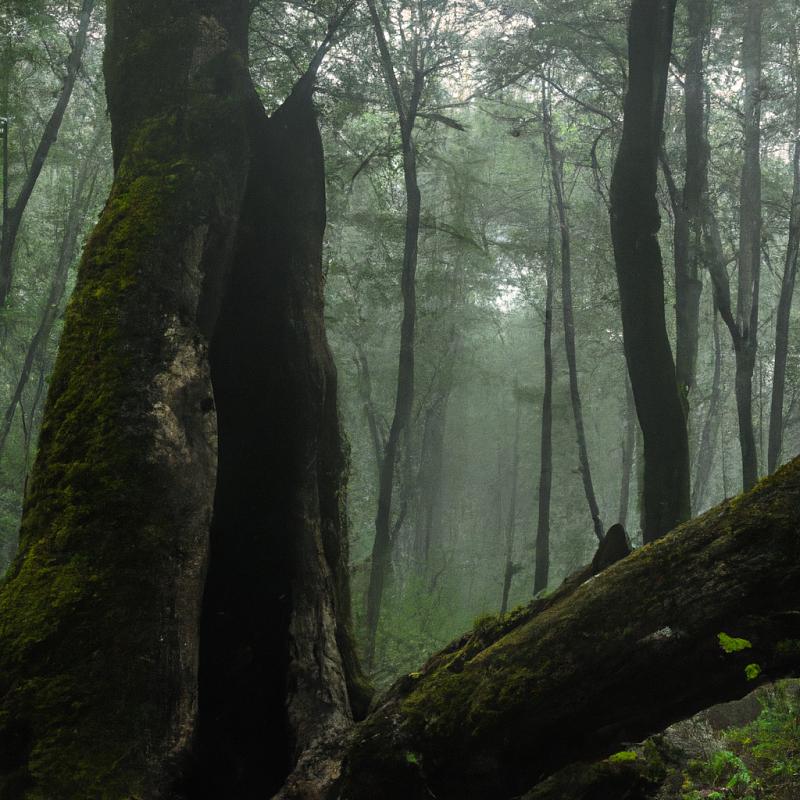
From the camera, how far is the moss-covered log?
254 centimetres

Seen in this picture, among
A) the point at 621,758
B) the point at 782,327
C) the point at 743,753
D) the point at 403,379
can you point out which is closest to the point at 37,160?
the point at 403,379

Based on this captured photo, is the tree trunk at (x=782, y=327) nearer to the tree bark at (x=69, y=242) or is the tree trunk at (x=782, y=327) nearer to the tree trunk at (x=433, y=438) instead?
the tree bark at (x=69, y=242)

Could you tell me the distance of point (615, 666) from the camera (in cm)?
270

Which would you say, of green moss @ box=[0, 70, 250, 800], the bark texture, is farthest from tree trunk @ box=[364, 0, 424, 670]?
green moss @ box=[0, 70, 250, 800]

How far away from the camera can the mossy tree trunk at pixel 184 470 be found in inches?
122

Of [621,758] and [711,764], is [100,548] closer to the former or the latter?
[621,758]

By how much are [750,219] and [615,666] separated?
33.2ft

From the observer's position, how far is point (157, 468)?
3.55m

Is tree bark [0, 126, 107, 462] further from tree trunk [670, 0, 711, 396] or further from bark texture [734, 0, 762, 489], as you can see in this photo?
bark texture [734, 0, 762, 489]

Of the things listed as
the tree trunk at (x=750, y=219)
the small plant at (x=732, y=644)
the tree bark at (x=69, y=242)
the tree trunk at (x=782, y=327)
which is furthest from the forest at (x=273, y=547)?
the tree bark at (x=69, y=242)

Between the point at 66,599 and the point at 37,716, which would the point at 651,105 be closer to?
the point at 66,599

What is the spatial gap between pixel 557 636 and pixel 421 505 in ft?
83.1

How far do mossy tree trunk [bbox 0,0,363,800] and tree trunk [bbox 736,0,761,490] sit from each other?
635 cm

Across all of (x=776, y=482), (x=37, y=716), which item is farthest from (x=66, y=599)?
(x=776, y=482)
